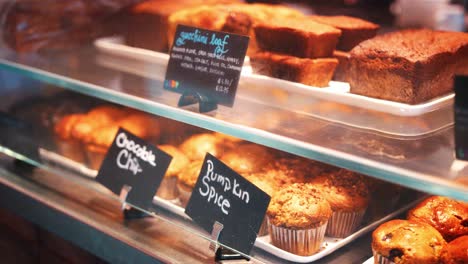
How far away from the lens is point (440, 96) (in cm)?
141

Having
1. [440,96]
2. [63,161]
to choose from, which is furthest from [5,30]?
[440,96]

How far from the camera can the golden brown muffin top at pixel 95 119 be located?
2.02 m

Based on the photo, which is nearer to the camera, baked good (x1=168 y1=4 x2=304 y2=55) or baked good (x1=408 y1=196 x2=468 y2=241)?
baked good (x1=408 y1=196 x2=468 y2=241)

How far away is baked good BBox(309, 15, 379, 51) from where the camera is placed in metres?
1.65

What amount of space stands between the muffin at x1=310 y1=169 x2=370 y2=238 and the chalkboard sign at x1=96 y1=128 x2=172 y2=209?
0.42 metres

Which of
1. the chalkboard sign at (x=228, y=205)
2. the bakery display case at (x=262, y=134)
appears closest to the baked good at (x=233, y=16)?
the bakery display case at (x=262, y=134)

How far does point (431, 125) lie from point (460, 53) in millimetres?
234

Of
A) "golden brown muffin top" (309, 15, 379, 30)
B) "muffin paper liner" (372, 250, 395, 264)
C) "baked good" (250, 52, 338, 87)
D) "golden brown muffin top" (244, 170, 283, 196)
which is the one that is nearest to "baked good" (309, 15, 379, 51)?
"golden brown muffin top" (309, 15, 379, 30)

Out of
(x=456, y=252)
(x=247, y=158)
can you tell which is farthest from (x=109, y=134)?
(x=456, y=252)

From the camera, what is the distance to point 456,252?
1.21 meters

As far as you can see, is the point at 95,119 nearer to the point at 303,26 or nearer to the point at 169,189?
the point at 169,189

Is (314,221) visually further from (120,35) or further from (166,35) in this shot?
(120,35)

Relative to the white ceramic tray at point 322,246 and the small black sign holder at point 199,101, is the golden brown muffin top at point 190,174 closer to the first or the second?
the white ceramic tray at point 322,246

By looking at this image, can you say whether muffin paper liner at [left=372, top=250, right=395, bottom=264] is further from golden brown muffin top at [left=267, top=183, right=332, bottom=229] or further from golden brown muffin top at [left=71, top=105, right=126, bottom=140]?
golden brown muffin top at [left=71, top=105, right=126, bottom=140]
